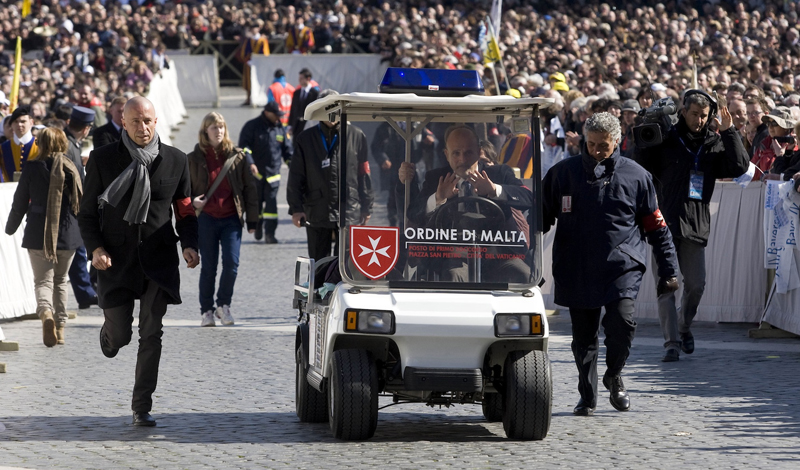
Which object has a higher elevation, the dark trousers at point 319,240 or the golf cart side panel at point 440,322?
the dark trousers at point 319,240

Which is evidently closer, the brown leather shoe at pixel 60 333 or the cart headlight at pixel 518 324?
the cart headlight at pixel 518 324

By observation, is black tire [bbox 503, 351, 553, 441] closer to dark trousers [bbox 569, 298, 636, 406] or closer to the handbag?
dark trousers [bbox 569, 298, 636, 406]

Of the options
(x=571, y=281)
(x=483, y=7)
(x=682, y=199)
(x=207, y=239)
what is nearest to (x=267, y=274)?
(x=207, y=239)

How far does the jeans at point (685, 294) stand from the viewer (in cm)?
954

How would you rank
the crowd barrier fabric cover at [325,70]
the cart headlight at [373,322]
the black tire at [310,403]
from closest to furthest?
1. the cart headlight at [373,322]
2. the black tire at [310,403]
3. the crowd barrier fabric cover at [325,70]

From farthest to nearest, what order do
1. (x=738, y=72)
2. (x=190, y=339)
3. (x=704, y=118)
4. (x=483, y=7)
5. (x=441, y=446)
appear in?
(x=483, y=7)
(x=738, y=72)
(x=190, y=339)
(x=704, y=118)
(x=441, y=446)

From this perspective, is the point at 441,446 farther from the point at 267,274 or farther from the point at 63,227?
the point at 267,274

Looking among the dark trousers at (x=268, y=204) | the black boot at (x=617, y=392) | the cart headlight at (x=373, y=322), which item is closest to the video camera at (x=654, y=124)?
the black boot at (x=617, y=392)

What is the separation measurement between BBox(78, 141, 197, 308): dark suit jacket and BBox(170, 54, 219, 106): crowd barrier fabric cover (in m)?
29.9

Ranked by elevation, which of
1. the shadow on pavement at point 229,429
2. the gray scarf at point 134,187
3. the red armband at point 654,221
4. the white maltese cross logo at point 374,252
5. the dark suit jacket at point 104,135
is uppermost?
the dark suit jacket at point 104,135

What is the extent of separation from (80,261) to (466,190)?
641 cm

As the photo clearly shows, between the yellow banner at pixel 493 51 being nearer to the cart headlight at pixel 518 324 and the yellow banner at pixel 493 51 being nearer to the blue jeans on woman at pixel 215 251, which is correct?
the blue jeans on woman at pixel 215 251

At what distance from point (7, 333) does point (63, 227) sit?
991 millimetres

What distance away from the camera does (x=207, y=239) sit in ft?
37.7
